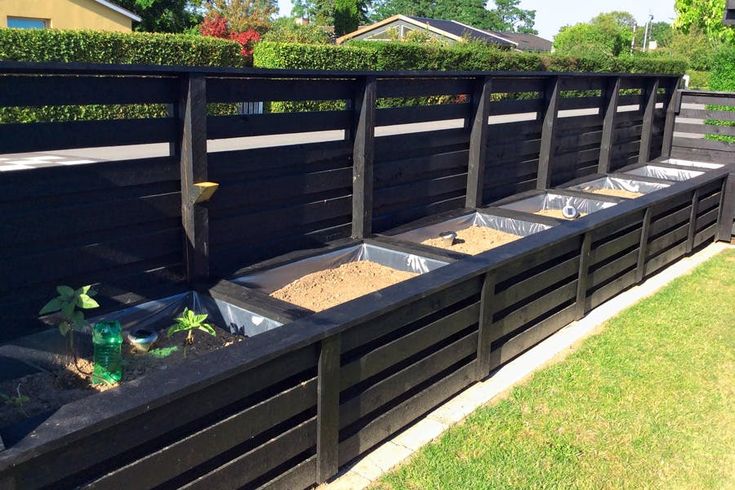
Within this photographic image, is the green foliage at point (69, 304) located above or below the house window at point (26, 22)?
below

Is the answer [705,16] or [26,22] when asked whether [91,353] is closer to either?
[26,22]

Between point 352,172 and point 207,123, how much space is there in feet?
4.17

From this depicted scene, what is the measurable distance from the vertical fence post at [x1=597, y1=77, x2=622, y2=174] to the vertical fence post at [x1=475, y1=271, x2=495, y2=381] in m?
4.40

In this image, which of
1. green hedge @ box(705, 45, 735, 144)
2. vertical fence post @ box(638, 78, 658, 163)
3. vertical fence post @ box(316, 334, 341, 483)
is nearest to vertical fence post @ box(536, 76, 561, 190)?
vertical fence post @ box(638, 78, 658, 163)

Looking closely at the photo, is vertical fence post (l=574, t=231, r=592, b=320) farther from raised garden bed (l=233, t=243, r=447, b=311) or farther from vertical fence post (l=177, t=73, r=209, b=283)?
vertical fence post (l=177, t=73, r=209, b=283)

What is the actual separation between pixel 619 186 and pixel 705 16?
23.5 metres

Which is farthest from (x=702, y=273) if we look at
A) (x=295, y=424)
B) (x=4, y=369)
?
(x=4, y=369)

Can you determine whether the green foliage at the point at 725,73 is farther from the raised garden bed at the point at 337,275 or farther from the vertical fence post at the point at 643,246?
the raised garden bed at the point at 337,275

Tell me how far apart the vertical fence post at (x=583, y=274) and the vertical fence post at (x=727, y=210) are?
3.42 meters

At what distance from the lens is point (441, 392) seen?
3.76 m

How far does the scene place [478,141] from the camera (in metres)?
5.82

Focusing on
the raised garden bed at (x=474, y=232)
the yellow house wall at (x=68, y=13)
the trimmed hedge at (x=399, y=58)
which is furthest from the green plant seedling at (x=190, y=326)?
the yellow house wall at (x=68, y=13)

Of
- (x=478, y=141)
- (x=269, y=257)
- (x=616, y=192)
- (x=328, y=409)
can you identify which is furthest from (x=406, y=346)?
(x=616, y=192)

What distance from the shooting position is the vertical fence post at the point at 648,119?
27.9 ft
